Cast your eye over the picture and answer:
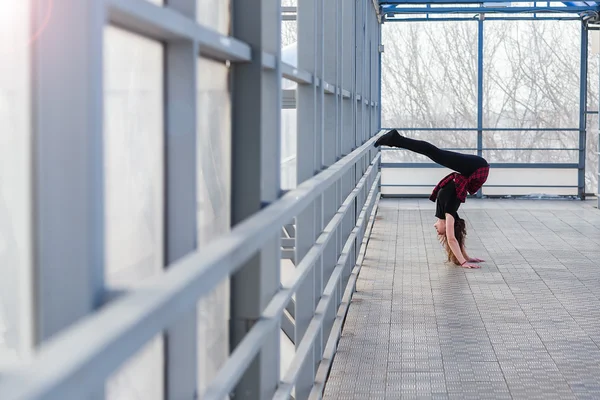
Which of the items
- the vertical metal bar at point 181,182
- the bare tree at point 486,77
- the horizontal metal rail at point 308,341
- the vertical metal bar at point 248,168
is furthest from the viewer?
the bare tree at point 486,77

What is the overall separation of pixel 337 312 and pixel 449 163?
306cm

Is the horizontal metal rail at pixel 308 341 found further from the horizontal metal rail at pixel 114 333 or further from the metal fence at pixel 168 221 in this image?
the horizontal metal rail at pixel 114 333

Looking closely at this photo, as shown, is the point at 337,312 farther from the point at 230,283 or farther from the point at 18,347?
the point at 18,347

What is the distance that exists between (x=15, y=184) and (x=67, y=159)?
70 mm

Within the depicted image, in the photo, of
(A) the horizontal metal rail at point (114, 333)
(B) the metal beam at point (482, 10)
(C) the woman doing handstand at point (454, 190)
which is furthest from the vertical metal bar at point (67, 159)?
(B) the metal beam at point (482, 10)

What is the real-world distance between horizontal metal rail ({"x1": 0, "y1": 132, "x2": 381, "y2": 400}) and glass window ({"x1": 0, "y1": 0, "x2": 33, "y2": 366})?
12cm

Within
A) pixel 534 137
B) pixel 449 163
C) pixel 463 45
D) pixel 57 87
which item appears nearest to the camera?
pixel 57 87

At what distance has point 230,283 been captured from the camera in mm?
2477

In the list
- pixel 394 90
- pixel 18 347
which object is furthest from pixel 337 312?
pixel 394 90

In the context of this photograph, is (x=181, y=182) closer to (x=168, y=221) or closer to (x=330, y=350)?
(x=168, y=221)

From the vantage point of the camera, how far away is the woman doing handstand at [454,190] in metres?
7.80

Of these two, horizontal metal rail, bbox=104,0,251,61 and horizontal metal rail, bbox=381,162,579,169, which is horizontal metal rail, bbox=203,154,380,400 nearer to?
horizontal metal rail, bbox=104,0,251,61

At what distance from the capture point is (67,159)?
1.21 m

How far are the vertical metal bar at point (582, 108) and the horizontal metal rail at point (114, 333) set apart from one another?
13178 mm
